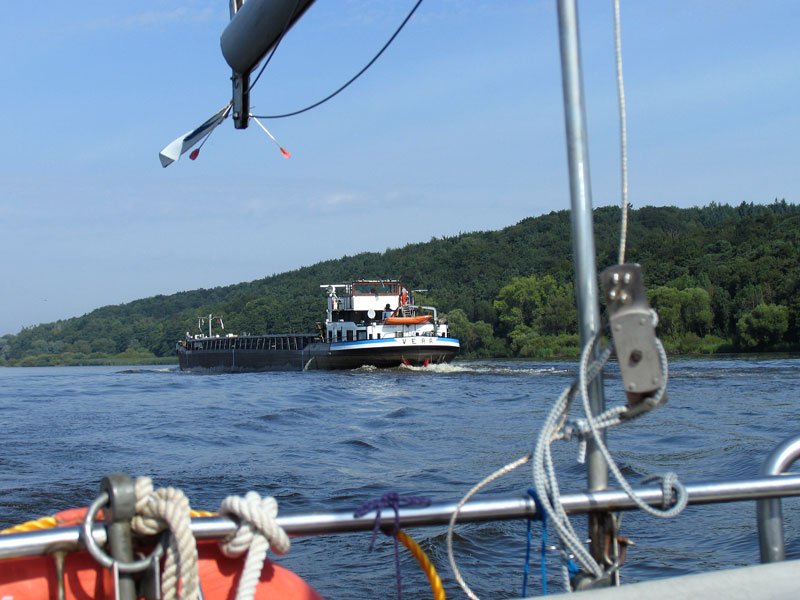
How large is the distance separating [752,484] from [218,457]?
971 cm

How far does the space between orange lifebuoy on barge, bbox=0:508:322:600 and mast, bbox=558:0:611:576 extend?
733mm

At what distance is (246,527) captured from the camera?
6.02 feet

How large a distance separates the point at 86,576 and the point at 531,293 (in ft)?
255

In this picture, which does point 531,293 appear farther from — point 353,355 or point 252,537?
point 252,537

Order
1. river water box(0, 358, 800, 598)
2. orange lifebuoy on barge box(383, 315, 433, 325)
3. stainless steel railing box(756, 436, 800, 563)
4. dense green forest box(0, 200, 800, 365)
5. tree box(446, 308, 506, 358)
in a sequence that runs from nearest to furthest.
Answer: stainless steel railing box(756, 436, 800, 563) → river water box(0, 358, 800, 598) → orange lifebuoy on barge box(383, 315, 433, 325) → dense green forest box(0, 200, 800, 365) → tree box(446, 308, 506, 358)

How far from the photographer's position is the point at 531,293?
78.5m

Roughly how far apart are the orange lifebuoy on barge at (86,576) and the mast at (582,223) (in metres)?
0.73

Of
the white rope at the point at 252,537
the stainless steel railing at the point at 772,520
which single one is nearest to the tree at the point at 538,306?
the stainless steel railing at the point at 772,520

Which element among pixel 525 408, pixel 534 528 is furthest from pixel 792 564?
pixel 525 408

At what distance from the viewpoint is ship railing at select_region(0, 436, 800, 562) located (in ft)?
5.67

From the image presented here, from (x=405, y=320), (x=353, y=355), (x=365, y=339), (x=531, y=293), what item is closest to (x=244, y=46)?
(x=353, y=355)

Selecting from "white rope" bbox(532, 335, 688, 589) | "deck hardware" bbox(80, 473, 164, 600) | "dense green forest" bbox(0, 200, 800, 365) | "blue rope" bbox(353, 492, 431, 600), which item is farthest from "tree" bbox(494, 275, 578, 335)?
"deck hardware" bbox(80, 473, 164, 600)

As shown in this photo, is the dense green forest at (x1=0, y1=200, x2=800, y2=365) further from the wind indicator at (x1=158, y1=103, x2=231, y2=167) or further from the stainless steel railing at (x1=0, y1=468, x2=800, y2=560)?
the stainless steel railing at (x1=0, y1=468, x2=800, y2=560)

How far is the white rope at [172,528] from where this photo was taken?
1757 mm
